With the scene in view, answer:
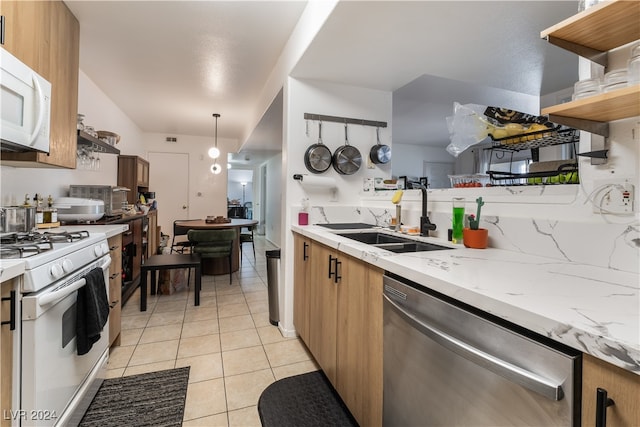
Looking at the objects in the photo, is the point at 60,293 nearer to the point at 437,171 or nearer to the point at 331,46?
the point at 331,46

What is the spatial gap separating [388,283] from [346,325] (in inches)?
19.3

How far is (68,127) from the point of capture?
205cm

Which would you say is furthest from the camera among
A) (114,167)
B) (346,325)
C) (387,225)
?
(114,167)

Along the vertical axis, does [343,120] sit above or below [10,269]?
above

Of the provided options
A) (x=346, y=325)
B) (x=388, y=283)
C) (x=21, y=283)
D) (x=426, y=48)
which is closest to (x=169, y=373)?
(x=21, y=283)

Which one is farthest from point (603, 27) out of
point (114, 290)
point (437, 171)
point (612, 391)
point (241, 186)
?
point (241, 186)

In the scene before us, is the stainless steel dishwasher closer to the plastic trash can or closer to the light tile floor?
the light tile floor

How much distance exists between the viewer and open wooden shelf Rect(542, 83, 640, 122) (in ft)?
2.46

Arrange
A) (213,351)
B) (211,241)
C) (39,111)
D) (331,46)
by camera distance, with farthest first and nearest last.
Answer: (211,241), (213,351), (331,46), (39,111)

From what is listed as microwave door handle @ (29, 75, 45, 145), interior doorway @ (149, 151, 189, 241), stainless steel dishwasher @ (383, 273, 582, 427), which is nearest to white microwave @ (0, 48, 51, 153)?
microwave door handle @ (29, 75, 45, 145)

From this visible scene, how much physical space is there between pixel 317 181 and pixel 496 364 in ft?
6.50

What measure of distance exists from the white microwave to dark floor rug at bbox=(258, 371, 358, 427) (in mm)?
1860

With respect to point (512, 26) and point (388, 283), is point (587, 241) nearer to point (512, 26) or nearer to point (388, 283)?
point (388, 283)

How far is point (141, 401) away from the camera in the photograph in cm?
163
